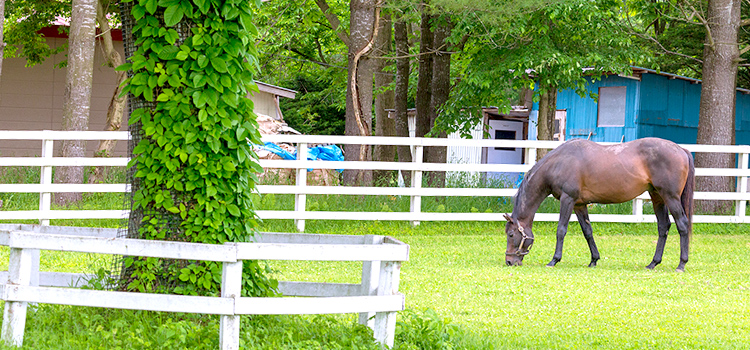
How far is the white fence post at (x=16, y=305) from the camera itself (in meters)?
4.30

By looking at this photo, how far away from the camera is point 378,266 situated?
15.3ft

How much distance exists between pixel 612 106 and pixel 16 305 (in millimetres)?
20119

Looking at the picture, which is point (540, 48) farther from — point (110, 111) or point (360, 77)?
point (110, 111)

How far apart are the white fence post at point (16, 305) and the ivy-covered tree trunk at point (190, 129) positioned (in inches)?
26.7

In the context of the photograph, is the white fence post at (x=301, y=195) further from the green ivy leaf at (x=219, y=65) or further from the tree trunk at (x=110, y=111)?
the green ivy leaf at (x=219, y=65)

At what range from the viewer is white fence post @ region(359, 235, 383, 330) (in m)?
4.65

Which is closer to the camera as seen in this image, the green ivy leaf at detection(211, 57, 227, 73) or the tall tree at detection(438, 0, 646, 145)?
the green ivy leaf at detection(211, 57, 227, 73)

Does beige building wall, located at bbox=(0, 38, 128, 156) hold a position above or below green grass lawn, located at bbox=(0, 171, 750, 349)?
above

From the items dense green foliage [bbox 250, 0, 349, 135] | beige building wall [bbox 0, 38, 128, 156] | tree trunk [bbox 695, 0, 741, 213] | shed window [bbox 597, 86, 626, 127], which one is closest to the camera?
tree trunk [bbox 695, 0, 741, 213]

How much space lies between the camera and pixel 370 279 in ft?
15.3

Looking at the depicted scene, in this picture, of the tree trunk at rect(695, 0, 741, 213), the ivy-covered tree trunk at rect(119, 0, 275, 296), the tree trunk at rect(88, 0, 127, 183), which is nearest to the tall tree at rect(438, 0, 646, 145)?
the tree trunk at rect(695, 0, 741, 213)

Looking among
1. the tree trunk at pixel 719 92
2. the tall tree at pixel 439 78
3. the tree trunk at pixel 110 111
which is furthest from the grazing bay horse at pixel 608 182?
the tree trunk at pixel 110 111

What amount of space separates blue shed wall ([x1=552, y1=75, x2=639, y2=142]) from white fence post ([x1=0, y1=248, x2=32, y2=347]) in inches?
762

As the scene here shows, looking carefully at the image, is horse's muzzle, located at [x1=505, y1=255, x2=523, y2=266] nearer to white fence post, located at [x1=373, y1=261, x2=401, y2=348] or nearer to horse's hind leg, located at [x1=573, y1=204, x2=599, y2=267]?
horse's hind leg, located at [x1=573, y1=204, x2=599, y2=267]
